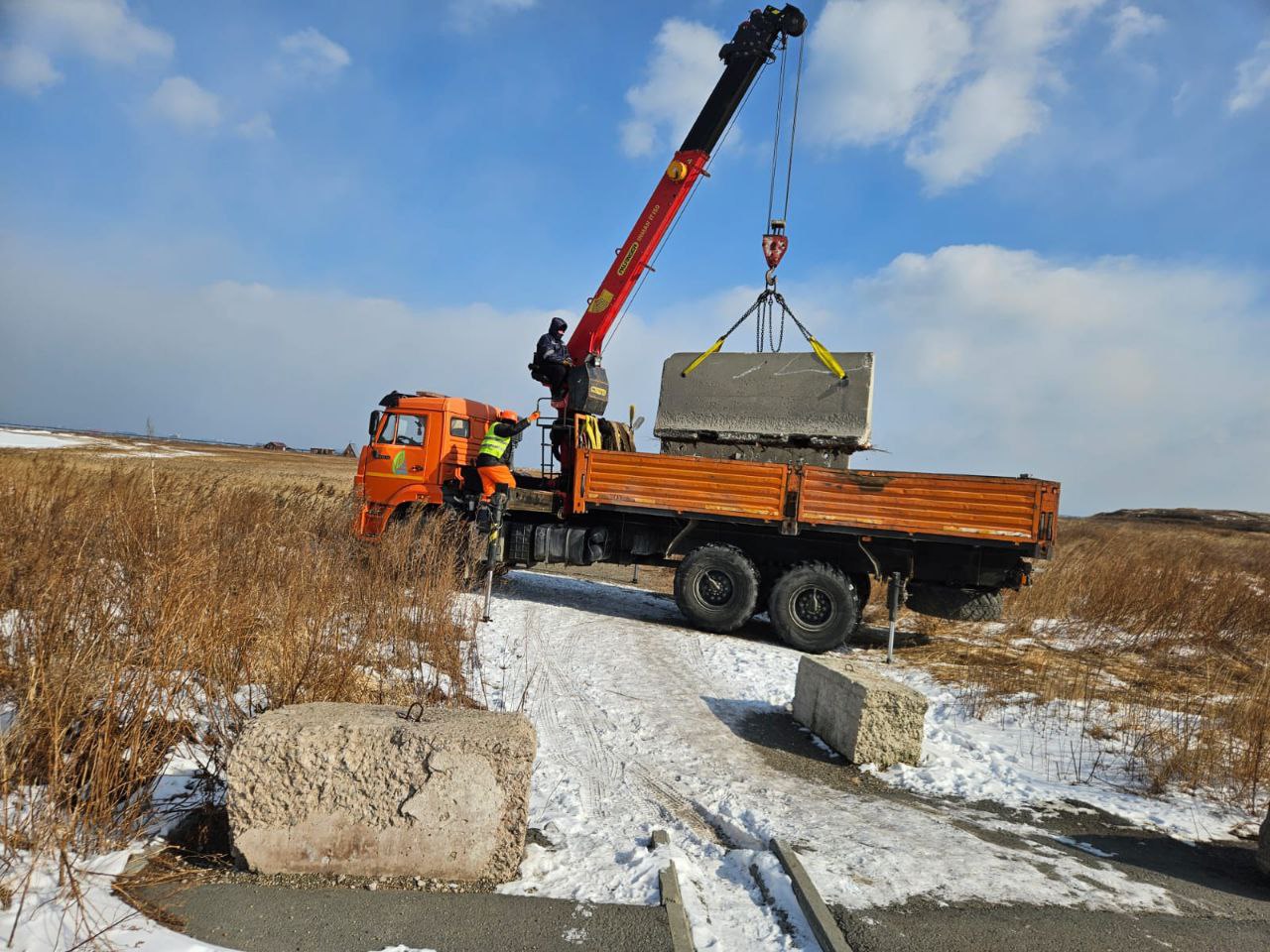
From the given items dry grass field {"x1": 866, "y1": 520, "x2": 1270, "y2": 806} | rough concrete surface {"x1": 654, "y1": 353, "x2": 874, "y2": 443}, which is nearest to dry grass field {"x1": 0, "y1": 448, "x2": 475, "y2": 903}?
rough concrete surface {"x1": 654, "y1": 353, "x2": 874, "y2": 443}

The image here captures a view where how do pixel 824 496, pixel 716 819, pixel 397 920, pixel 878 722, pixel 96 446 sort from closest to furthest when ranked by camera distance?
1. pixel 397 920
2. pixel 716 819
3. pixel 878 722
4. pixel 824 496
5. pixel 96 446

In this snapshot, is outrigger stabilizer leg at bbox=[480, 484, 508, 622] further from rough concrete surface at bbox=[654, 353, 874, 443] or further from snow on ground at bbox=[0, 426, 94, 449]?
snow on ground at bbox=[0, 426, 94, 449]

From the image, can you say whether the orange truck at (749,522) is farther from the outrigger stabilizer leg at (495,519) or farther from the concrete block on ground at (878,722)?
the concrete block on ground at (878,722)

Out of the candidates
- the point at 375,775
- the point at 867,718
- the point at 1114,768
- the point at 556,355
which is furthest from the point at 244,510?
the point at 1114,768

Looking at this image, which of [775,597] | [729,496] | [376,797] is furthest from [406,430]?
[376,797]

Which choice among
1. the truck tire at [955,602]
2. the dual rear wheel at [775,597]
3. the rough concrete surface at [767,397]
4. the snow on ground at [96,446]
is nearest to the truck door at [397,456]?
Result: the rough concrete surface at [767,397]

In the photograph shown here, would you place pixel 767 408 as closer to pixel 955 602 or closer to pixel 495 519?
pixel 955 602

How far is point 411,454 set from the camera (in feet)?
Result: 35.1

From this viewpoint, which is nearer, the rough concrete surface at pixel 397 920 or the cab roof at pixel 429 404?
the rough concrete surface at pixel 397 920

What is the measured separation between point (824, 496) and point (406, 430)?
5863 mm

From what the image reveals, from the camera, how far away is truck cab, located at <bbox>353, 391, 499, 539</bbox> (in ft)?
34.9

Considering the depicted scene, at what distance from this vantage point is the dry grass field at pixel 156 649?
3.04 meters

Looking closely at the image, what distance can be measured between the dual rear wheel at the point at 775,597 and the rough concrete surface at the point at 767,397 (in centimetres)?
171

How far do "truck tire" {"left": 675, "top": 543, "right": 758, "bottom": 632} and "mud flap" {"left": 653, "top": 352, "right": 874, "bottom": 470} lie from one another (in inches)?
59.0
